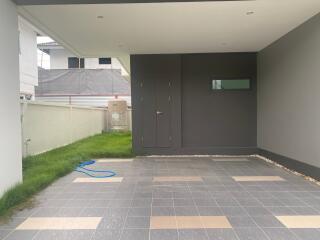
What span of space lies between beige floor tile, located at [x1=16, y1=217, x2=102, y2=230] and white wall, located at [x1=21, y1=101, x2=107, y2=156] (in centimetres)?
338

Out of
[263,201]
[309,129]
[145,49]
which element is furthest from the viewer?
[145,49]

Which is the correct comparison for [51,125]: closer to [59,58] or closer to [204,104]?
[204,104]

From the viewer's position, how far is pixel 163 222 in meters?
3.24

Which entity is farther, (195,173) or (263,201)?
(195,173)

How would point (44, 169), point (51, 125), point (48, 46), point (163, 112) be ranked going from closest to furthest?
point (44, 169) → point (163, 112) → point (51, 125) → point (48, 46)

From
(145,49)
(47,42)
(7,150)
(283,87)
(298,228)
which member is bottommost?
(298,228)

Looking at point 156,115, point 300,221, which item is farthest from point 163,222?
point 156,115

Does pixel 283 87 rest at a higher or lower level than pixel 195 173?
higher

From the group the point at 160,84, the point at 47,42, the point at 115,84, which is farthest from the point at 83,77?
the point at 160,84

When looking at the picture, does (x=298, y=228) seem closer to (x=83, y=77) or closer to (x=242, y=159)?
(x=242, y=159)

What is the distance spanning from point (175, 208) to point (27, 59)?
38.6 ft

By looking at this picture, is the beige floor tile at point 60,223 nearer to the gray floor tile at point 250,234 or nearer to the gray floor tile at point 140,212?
the gray floor tile at point 140,212

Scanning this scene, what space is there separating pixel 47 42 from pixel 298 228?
20.4m

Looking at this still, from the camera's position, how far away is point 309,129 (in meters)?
5.16
